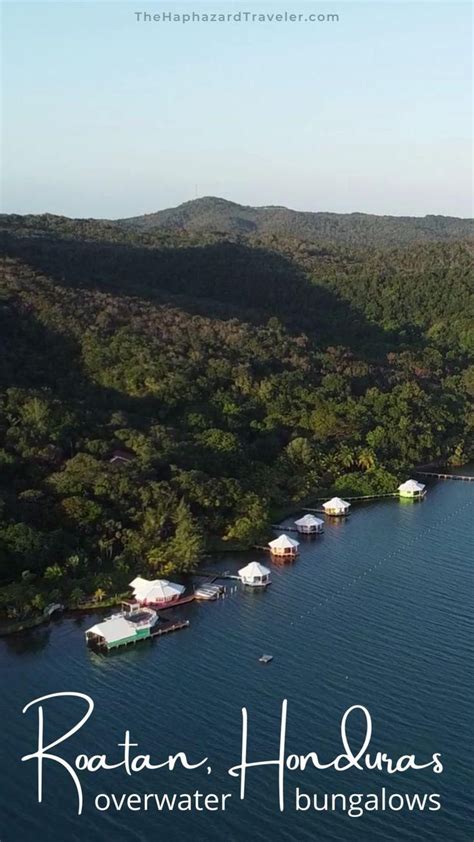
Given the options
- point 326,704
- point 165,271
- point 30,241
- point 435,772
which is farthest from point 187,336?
point 435,772

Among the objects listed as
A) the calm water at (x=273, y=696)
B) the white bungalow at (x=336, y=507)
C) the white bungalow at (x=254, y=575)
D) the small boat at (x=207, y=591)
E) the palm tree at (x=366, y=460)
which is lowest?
the calm water at (x=273, y=696)

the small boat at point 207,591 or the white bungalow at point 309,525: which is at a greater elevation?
the white bungalow at point 309,525

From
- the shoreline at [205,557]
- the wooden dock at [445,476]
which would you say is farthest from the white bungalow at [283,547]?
the wooden dock at [445,476]

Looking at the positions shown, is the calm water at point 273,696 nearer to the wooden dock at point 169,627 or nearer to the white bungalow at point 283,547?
the wooden dock at point 169,627

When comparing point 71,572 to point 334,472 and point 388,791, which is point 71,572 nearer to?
point 388,791

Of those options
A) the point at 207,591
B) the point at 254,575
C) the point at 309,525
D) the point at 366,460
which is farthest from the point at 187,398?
the point at 207,591
